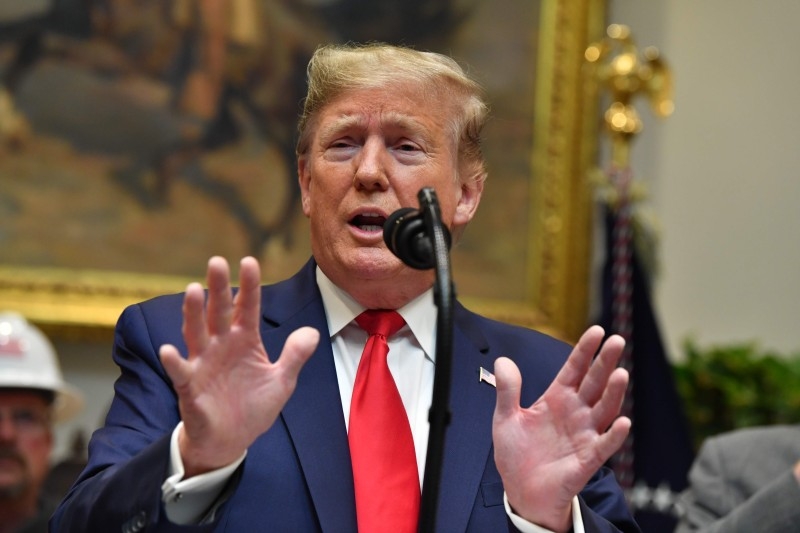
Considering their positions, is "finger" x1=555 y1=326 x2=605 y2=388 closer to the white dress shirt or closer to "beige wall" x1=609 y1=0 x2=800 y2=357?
the white dress shirt

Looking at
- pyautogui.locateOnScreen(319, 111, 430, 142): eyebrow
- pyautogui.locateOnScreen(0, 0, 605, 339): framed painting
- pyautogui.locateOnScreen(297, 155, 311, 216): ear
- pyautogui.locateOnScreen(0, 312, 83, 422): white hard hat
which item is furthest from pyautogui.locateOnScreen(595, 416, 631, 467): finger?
pyautogui.locateOnScreen(0, 0, 605, 339): framed painting

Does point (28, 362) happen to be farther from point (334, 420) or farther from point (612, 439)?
point (612, 439)

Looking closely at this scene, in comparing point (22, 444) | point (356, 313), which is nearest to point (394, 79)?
point (356, 313)

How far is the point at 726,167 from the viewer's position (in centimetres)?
690

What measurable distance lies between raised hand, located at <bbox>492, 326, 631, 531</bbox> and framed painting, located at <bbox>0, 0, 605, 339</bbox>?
354 cm

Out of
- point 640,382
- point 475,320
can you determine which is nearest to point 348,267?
point 475,320

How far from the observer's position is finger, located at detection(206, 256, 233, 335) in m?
2.05

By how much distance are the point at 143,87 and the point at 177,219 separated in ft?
2.08

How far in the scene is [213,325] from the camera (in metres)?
2.11

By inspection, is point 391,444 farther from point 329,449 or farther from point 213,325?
point 213,325

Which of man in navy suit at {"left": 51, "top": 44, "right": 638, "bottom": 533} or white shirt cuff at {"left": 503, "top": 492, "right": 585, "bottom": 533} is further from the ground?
man in navy suit at {"left": 51, "top": 44, "right": 638, "bottom": 533}

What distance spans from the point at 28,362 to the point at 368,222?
8.70ft

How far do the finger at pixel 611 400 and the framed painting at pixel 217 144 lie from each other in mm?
3618

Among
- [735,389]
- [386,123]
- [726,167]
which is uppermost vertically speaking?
[386,123]
